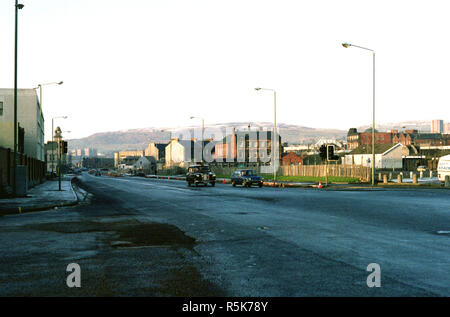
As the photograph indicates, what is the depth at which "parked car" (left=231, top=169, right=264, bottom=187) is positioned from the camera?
1666 inches

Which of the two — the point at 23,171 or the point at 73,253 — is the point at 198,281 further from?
the point at 23,171

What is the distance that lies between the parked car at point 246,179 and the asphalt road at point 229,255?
26.8 m

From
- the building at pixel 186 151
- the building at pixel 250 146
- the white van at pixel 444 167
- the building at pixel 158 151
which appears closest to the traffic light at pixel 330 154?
the white van at pixel 444 167

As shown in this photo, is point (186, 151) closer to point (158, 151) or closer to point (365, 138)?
point (158, 151)

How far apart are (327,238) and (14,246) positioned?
7071mm

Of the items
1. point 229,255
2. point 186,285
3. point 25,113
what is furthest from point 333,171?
point 186,285

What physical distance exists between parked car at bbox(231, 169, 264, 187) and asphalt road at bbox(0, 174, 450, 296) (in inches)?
1055

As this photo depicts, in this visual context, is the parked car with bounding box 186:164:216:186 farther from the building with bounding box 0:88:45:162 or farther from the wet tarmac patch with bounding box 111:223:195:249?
the building with bounding box 0:88:45:162

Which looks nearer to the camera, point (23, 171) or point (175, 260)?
point (175, 260)

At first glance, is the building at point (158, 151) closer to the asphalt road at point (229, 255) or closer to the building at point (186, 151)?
the building at point (186, 151)

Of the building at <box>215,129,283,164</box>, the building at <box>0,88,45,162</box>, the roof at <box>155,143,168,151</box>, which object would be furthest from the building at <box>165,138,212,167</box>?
the building at <box>0,88,45,162</box>
